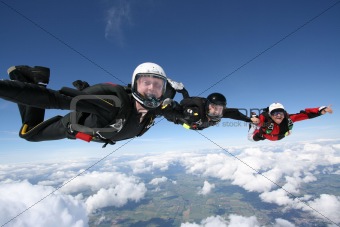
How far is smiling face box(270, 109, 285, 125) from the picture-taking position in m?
5.25

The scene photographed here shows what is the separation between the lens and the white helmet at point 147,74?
290cm

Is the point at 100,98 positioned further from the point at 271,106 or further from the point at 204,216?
the point at 204,216

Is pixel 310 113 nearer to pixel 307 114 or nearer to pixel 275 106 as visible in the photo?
pixel 307 114

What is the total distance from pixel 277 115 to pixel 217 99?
2270 millimetres

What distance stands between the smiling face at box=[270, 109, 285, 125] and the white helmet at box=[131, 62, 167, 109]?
361cm

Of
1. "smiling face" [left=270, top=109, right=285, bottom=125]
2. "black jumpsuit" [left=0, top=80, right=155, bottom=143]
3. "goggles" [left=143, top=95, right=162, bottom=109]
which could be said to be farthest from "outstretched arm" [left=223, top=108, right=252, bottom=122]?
"goggles" [left=143, top=95, right=162, bottom=109]

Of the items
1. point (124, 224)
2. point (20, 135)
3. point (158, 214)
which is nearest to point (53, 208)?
point (124, 224)

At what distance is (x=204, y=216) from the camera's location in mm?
135250

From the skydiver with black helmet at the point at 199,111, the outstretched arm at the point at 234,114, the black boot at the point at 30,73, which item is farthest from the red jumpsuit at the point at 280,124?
the black boot at the point at 30,73

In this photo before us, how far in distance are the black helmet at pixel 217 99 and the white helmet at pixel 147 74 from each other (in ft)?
4.48

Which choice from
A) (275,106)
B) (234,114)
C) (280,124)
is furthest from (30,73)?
(280,124)

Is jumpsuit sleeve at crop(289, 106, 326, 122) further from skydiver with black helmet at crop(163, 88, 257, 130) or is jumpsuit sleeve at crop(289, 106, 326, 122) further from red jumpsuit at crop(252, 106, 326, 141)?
skydiver with black helmet at crop(163, 88, 257, 130)

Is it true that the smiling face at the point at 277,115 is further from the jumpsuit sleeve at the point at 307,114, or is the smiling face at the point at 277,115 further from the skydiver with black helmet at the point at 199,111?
the skydiver with black helmet at the point at 199,111

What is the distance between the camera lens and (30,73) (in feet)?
8.71
